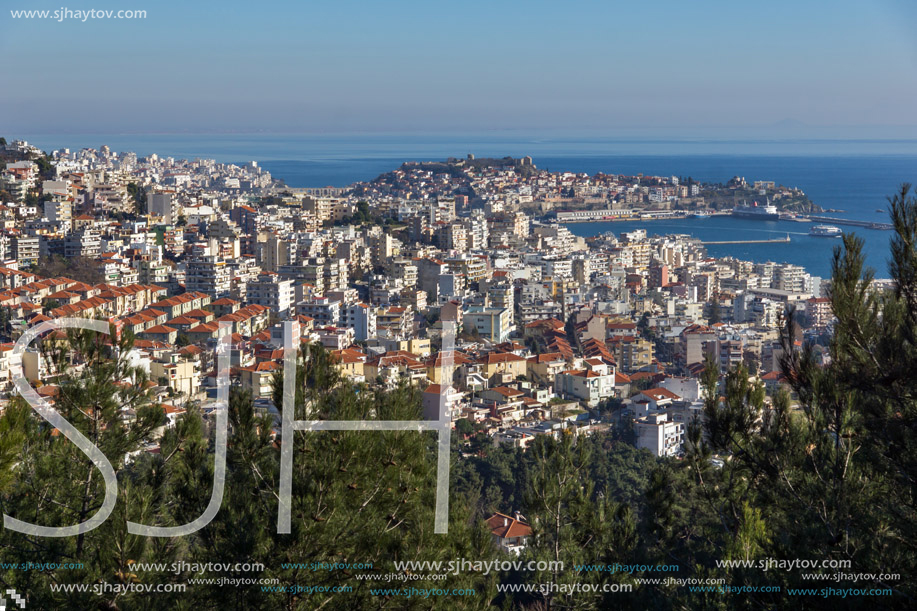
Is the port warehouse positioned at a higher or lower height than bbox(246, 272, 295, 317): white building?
lower

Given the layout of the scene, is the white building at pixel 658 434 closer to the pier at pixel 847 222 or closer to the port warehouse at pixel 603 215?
the pier at pixel 847 222

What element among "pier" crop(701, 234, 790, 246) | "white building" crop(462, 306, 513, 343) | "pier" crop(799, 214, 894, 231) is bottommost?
"pier" crop(701, 234, 790, 246)

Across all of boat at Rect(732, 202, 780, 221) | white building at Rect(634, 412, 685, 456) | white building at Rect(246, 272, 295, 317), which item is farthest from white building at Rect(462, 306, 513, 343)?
boat at Rect(732, 202, 780, 221)

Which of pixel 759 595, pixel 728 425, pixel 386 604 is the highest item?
pixel 728 425

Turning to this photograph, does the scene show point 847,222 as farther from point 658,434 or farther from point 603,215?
point 658,434

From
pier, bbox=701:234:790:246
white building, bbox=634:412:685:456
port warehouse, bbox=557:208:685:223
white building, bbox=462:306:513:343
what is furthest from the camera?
port warehouse, bbox=557:208:685:223

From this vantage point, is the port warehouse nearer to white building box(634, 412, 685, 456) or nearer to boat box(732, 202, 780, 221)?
boat box(732, 202, 780, 221)

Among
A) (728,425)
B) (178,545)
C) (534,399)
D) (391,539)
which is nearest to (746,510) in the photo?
(728,425)

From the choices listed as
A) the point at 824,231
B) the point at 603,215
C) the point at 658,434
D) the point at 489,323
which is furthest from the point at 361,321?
the point at 603,215

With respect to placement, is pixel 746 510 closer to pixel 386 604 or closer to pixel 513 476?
pixel 386 604
